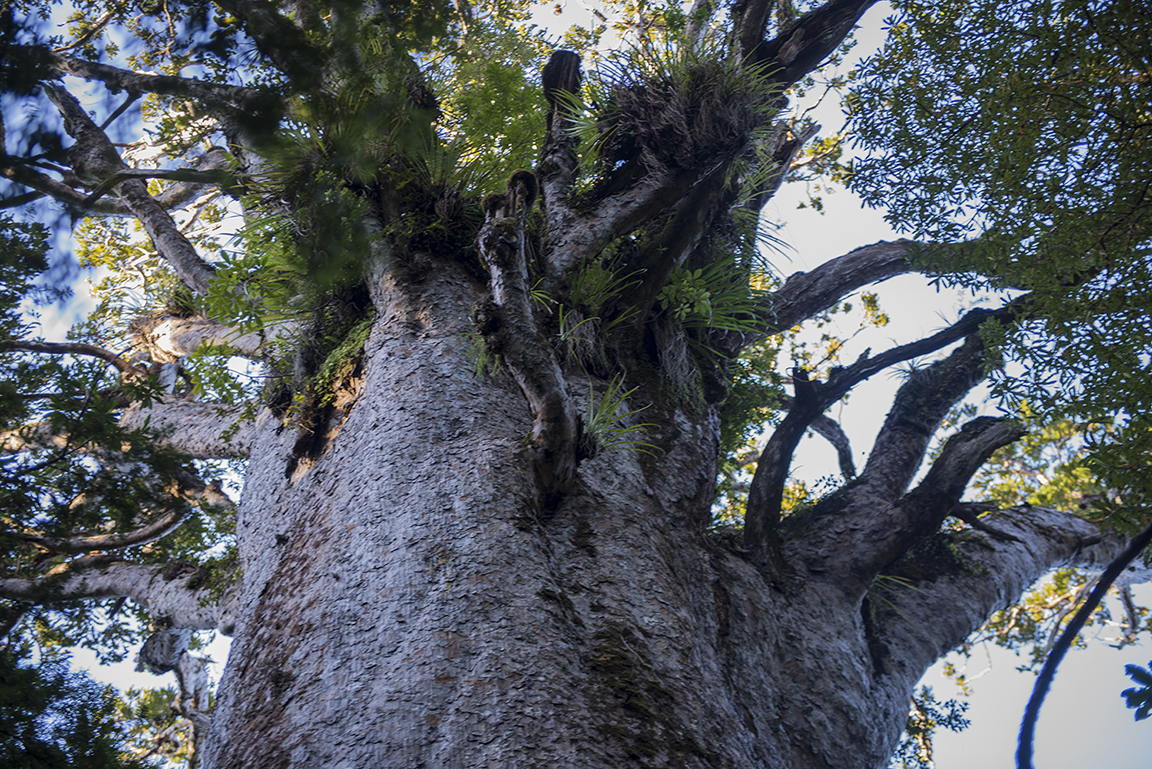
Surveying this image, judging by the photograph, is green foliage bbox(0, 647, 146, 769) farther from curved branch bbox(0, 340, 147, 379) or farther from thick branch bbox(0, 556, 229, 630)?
curved branch bbox(0, 340, 147, 379)

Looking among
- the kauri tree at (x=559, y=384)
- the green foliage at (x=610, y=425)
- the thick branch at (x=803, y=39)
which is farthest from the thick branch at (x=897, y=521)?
the thick branch at (x=803, y=39)

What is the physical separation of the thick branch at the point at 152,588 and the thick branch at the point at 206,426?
0.86 metres

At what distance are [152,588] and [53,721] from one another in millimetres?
2003

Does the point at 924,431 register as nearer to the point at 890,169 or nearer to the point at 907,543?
the point at 907,543

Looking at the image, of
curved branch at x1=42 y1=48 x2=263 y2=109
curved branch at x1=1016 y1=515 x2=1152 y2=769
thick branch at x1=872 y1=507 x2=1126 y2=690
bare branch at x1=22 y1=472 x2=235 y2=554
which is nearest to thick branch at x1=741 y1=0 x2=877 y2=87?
curved branch at x1=42 y1=48 x2=263 y2=109

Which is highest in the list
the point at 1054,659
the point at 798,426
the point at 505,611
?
the point at 798,426

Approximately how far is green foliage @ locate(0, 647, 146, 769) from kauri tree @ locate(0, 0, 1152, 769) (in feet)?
1.90

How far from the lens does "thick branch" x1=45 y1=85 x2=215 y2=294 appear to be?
3.57 m

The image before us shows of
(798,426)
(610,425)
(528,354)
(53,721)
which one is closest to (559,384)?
(528,354)

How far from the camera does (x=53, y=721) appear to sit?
2566 mm

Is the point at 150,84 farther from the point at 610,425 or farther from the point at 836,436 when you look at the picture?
the point at 836,436

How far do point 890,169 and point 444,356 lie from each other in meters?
3.49

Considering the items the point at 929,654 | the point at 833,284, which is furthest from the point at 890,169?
the point at 929,654

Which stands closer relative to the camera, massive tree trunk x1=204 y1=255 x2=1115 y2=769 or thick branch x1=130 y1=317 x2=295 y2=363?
massive tree trunk x1=204 y1=255 x2=1115 y2=769
